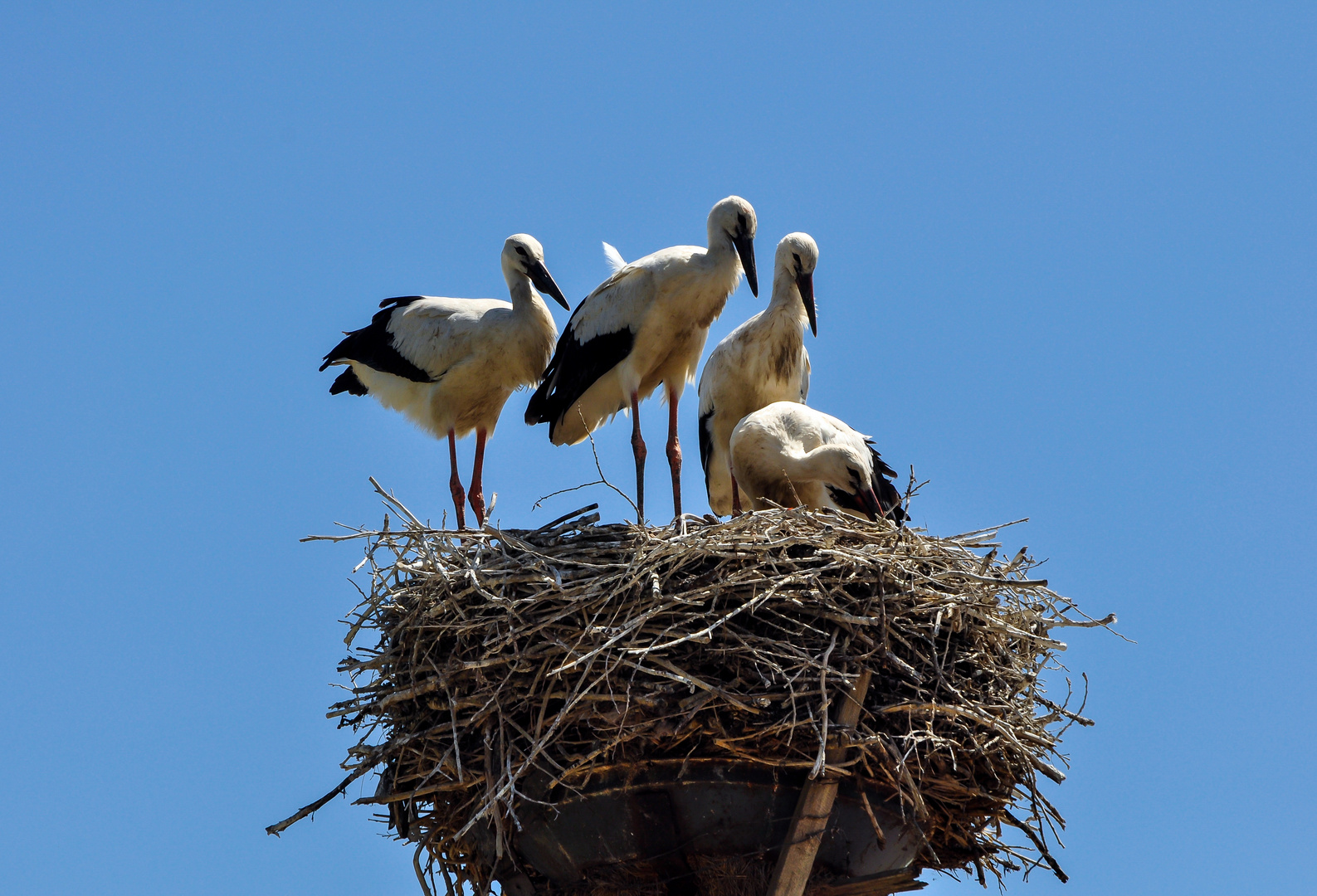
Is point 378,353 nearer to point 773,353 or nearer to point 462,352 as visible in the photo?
point 462,352

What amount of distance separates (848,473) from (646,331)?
168 cm

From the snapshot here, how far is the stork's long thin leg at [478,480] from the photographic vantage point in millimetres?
8922

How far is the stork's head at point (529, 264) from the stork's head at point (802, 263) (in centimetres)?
134

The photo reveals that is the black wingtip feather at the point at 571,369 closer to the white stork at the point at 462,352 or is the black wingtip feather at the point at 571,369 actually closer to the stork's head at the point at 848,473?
the white stork at the point at 462,352

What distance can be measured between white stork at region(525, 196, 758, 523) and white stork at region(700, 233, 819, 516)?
0.71ft

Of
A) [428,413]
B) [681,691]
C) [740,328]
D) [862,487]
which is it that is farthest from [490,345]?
[681,691]

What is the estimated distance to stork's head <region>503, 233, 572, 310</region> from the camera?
8.69 metres

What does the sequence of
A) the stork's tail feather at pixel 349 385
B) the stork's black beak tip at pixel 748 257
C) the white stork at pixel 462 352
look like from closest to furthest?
the stork's black beak tip at pixel 748 257, the white stork at pixel 462 352, the stork's tail feather at pixel 349 385

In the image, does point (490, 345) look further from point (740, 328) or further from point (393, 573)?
point (393, 573)

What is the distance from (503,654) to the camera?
16.9 ft

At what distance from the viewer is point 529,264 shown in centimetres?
874

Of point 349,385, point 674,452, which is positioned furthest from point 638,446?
point 349,385

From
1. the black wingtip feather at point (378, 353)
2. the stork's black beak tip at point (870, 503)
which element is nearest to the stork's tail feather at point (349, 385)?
the black wingtip feather at point (378, 353)

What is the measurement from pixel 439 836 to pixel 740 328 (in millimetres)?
3774
